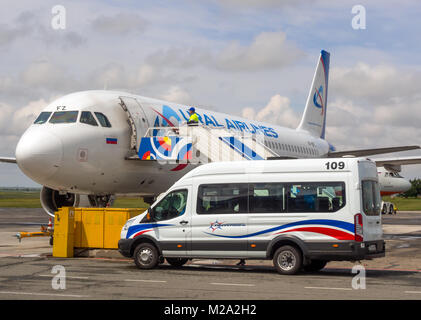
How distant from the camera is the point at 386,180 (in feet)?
184

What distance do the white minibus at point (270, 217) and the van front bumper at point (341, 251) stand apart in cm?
2

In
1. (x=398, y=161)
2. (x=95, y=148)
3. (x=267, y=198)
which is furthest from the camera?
(x=398, y=161)

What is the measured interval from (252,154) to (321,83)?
21793 millimetres

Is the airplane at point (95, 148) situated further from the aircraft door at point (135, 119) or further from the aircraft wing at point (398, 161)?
the aircraft wing at point (398, 161)

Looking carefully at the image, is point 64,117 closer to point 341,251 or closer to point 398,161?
point 341,251

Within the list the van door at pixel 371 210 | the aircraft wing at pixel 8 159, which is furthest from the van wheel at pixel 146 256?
the aircraft wing at pixel 8 159

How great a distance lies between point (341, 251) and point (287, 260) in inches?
47.3

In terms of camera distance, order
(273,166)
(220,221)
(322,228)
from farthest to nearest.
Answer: (273,166)
(220,221)
(322,228)

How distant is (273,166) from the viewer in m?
14.2

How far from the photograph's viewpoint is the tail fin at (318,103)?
39.0 meters

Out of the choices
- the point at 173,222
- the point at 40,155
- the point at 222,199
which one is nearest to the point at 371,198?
the point at 222,199

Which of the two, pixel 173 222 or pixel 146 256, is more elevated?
pixel 173 222

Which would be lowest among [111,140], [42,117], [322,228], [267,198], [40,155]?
[322,228]
